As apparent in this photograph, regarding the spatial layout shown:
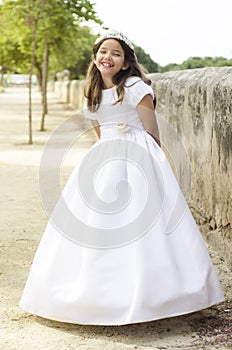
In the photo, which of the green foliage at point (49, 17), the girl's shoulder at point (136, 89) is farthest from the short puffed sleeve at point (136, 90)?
the green foliage at point (49, 17)

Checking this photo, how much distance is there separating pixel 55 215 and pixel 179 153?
2.92 m

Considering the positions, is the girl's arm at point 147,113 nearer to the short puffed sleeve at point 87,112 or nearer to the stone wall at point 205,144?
the short puffed sleeve at point 87,112

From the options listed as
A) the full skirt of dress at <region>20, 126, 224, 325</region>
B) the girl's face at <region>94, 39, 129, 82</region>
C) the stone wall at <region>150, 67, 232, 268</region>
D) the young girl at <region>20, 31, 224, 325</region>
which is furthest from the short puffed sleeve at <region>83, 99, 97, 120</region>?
the stone wall at <region>150, 67, 232, 268</region>

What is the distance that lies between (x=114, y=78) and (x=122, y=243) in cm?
85

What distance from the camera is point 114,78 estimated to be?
3803 mm

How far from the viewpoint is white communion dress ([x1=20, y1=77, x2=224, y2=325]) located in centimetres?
349

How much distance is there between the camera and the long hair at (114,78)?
3775mm

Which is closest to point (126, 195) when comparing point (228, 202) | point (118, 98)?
point (118, 98)

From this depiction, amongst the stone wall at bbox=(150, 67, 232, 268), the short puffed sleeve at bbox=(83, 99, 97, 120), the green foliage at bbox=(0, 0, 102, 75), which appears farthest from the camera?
the green foliage at bbox=(0, 0, 102, 75)

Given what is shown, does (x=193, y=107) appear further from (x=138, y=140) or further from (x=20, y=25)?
(x=20, y=25)

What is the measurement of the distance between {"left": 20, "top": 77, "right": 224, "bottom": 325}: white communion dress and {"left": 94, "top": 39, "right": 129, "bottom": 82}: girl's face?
0.33ft

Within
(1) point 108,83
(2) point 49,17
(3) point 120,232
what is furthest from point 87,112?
(2) point 49,17

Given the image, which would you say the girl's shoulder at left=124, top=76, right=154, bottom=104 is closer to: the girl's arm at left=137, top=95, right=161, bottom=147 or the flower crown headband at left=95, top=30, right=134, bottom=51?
the girl's arm at left=137, top=95, right=161, bottom=147

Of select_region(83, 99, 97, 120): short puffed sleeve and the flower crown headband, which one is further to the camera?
select_region(83, 99, 97, 120): short puffed sleeve
